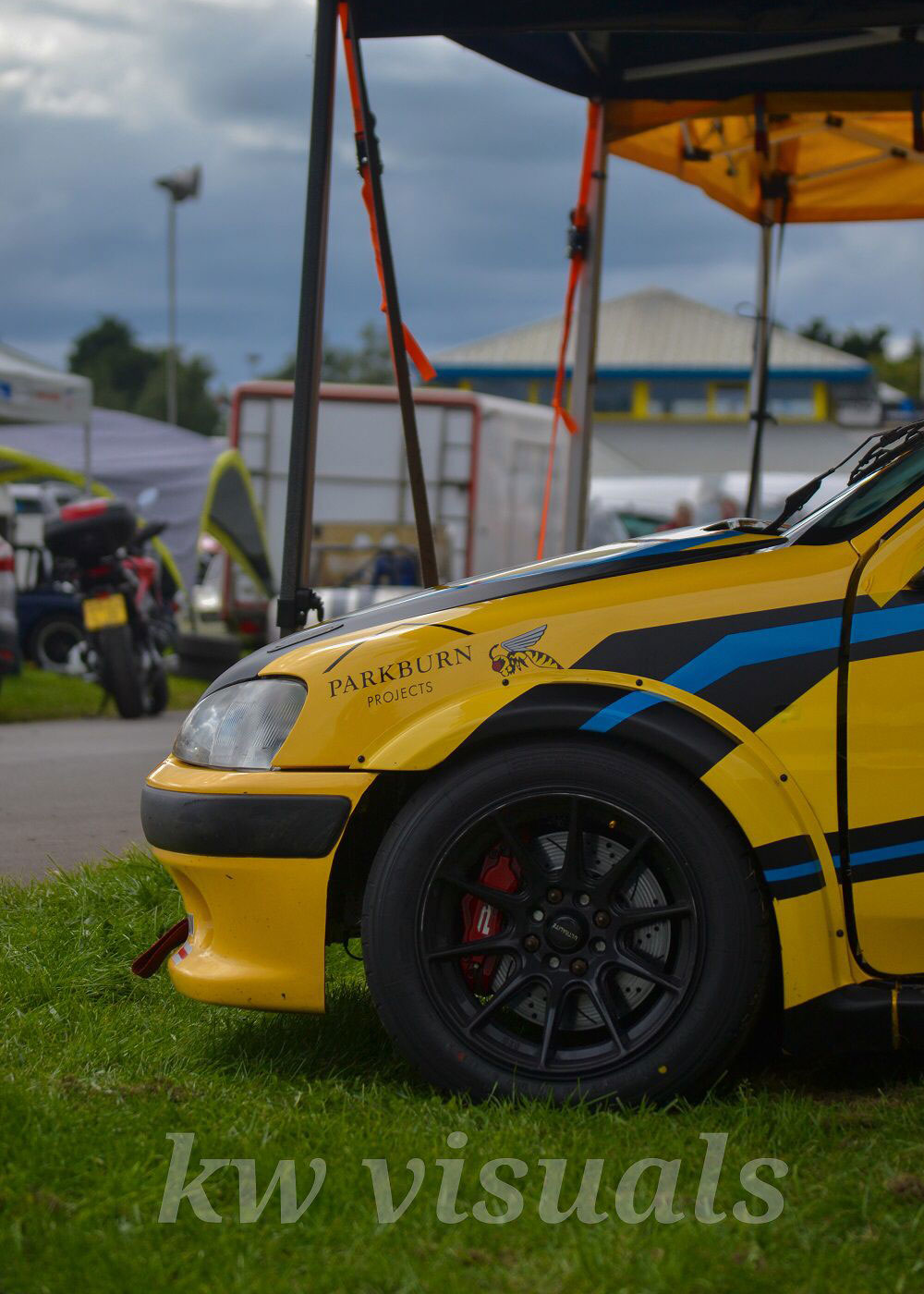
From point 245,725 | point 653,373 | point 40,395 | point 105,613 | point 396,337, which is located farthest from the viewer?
point 653,373

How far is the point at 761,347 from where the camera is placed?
26.7 feet

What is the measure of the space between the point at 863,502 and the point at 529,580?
727 mm

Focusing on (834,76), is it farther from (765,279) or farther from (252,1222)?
(252,1222)

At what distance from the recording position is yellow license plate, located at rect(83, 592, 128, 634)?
11.1 metres

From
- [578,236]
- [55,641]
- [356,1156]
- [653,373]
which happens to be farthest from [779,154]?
[653,373]

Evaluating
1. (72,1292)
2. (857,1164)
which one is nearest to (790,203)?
(857,1164)

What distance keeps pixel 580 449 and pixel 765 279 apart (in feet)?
6.88

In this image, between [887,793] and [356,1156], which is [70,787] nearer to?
[356,1156]

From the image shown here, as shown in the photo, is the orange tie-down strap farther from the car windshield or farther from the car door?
the car door

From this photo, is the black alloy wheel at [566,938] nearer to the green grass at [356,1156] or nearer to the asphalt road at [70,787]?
the green grass at [356,1156]

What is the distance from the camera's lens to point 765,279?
27.2 feet

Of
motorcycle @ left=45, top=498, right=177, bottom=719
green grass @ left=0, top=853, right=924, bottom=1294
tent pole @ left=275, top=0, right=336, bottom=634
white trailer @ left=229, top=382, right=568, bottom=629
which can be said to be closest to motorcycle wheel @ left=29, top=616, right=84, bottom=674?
white trailer @ left=229, top=382, right=568, bottom=629

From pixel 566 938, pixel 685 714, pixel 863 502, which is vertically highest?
pixel 863 502

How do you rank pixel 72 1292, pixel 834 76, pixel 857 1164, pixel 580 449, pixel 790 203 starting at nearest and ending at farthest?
pixel 72 1292, pixel 857 1164, pixel 834 76, pixel 580 449, pixel 790 203
